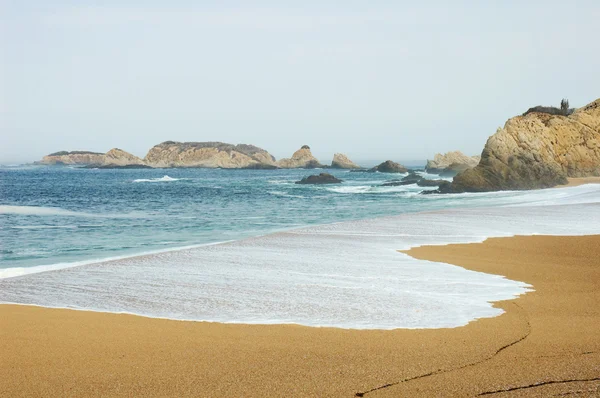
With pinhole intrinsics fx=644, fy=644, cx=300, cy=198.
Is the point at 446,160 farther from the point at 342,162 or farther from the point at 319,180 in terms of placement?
the point at 342,162

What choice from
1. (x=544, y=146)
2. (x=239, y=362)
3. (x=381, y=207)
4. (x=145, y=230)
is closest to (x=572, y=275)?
(x=239, y=362)

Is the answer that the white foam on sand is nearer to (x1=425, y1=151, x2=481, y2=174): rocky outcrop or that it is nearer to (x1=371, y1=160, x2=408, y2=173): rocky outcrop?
(x1=425, y1=151, x2=481, y2=174): rocky outcrop

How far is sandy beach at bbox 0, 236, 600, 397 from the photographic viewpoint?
5594mm

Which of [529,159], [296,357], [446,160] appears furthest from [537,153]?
[446,160]

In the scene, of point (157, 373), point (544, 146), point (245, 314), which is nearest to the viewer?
point (157, 373)

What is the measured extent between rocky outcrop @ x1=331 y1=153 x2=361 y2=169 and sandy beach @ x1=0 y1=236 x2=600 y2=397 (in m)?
156

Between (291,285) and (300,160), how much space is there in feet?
562

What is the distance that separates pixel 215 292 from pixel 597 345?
5.64m

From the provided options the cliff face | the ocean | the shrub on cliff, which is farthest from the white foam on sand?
the shrub on cliff

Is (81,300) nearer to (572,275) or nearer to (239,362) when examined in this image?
(239,362)

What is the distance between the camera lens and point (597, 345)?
676 centimetres

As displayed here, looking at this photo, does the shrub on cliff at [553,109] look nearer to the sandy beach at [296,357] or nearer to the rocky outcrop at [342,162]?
the sandy beach at [296,357]

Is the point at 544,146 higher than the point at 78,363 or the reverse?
higher

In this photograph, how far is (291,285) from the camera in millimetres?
10695
